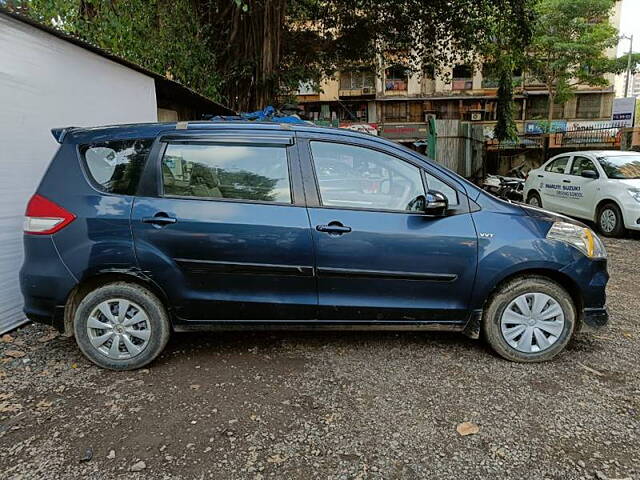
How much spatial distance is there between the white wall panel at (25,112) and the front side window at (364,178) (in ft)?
8.44

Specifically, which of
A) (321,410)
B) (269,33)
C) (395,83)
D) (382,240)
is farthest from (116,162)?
(395,83)

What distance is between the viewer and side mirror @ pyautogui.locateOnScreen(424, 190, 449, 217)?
3027 millimetres

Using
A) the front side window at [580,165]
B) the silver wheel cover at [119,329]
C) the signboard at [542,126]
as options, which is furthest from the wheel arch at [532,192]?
the signboard at [542,126]

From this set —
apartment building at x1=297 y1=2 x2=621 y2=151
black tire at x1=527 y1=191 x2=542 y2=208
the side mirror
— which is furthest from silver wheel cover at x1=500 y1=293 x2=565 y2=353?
apartment building at x1=297 y1=2 x2=621 y2=151

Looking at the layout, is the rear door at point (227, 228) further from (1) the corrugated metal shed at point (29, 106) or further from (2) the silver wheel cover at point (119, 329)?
(1) the corrugated metal shed at point (29, 106)

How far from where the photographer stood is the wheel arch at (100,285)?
10.0 ft

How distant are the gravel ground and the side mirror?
1.10 meters

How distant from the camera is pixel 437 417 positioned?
2.62 meters

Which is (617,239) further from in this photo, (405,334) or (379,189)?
(379,189)

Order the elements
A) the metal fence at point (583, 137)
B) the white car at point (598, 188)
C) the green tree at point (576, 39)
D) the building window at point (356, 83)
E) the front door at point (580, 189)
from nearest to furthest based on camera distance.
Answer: the white car at point (598, 188)
the front door at point (580, 189)
the metal fence at point (583, 137)
the green tree at point (576, 39)
the building window at point (356, 83)

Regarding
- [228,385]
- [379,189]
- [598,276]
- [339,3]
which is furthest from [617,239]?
[339,3]

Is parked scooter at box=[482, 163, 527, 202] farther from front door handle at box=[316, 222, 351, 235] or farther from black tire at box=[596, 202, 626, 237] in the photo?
front door handle at box=[316, 222, 351, 235]

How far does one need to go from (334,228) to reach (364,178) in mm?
445

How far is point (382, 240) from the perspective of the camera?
3.05 meters
